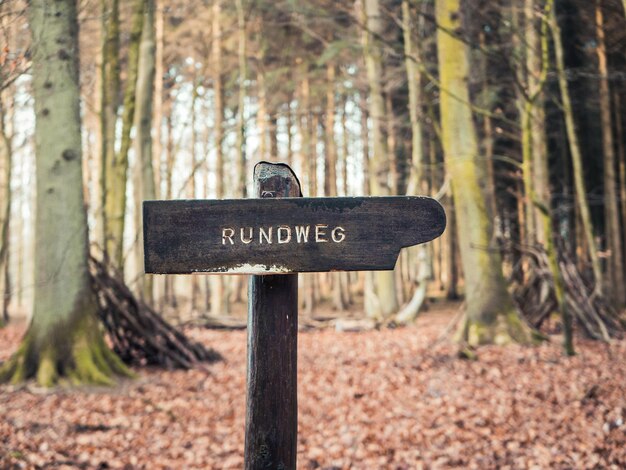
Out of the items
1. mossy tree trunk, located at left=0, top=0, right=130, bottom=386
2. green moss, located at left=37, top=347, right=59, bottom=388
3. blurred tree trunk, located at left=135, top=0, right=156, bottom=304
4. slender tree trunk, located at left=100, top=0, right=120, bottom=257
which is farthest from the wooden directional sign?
blurred tree trunk, located at left=135, top=0, right=156, bottom=304

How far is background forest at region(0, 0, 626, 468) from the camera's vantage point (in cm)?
680

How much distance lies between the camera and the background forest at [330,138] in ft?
22.3

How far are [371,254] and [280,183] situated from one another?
20.4 inches

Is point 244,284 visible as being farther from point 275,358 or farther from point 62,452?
point 275,358

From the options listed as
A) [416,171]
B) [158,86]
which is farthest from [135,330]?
[158,86]

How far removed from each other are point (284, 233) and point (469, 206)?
24.8 feet

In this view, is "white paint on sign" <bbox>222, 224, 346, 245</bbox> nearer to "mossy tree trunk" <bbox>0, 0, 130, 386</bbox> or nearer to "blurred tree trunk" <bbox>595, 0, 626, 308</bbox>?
"mossy tree trunk" <bbox>0, 0, 130, 386</bbox>

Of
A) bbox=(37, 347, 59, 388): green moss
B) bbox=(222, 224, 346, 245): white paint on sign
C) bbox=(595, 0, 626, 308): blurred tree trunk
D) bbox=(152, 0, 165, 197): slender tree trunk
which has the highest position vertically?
bbox=(152, 0, 165, 197): slender tree trunk

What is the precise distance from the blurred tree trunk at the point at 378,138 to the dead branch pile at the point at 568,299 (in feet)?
14.2

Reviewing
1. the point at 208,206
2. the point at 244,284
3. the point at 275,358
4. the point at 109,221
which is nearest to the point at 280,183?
the point at 208,206

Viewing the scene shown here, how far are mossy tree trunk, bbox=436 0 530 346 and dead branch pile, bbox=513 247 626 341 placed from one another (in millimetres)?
707

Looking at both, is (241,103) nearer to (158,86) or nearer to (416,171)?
(158,86)

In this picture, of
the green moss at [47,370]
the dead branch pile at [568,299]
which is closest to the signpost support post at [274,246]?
the green moss at [47,370]

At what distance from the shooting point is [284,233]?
2506mm
